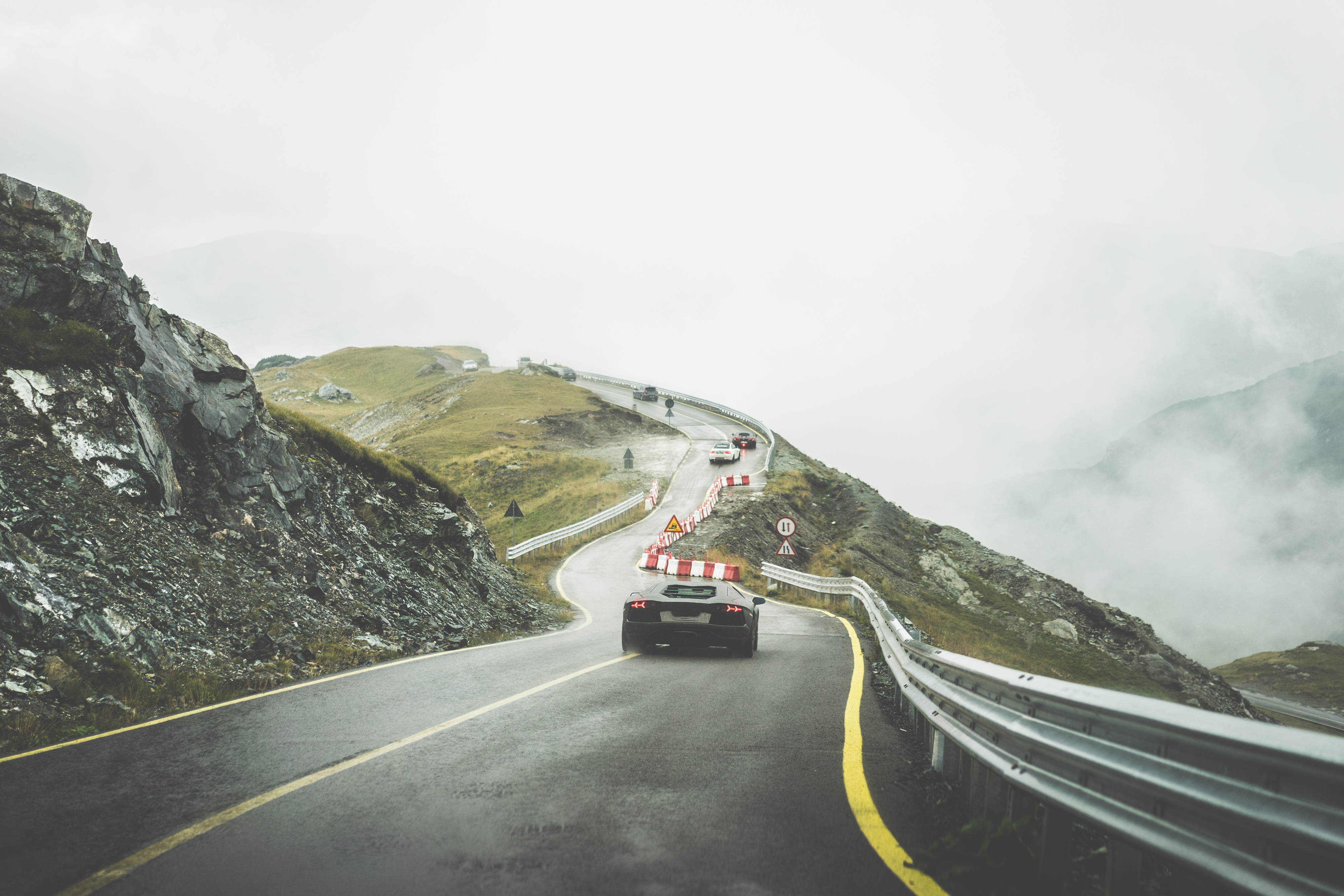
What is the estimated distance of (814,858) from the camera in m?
3.87

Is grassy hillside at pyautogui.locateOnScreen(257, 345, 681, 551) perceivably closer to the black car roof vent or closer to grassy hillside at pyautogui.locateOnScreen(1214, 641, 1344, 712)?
the black car roof vent

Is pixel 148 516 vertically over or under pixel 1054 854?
over

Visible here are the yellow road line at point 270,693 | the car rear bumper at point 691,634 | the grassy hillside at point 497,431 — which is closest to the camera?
the yellow road line at point 270,693

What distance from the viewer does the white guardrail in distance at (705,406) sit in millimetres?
66688

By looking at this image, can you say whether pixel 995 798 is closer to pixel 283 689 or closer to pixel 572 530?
pixel 283 689

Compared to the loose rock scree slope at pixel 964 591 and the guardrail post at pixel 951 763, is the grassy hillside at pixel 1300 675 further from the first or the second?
the guardrail post at pixel 951 763

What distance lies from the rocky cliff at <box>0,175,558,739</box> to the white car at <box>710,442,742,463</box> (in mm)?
43311

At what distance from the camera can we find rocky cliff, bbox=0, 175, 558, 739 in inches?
328

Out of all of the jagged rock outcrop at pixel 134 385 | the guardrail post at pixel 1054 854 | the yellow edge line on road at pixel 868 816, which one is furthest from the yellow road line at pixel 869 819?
the jagged rock outcrop at pixel 134 385

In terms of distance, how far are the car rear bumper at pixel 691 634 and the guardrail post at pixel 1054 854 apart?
8245 millimetres

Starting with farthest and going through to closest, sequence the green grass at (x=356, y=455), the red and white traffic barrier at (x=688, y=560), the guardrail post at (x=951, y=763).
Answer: the red and white traffic barrier at (x=688, y=560) → the green grass at (x=356, y=455) → the guardrail post at (x=951, y=763)

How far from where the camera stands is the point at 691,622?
11.8 meters

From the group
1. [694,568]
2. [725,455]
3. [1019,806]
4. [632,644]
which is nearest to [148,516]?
[632,644]

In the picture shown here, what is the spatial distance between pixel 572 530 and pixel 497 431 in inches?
1379
